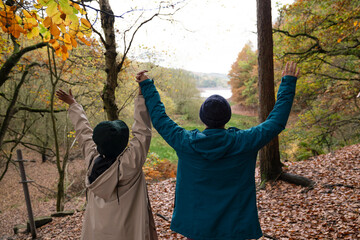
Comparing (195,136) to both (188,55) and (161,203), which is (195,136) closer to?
(161,203)

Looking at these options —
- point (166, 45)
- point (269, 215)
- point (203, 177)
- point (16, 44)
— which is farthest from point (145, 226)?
point (166, 45)

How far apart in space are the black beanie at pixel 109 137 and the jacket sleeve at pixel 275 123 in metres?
0.93

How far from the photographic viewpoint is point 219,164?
1.75 meters

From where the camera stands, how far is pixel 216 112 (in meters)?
A: 1.79

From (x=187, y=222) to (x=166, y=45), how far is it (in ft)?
29.2

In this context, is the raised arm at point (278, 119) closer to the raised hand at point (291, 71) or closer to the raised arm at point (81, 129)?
the raised hand at point (291, 71)

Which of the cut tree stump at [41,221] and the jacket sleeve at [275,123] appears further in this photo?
the cut tree stump at [41,221]

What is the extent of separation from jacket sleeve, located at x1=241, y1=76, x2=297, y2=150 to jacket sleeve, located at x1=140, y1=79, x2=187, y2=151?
18.7 inches

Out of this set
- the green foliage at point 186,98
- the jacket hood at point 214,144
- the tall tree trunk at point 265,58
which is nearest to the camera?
the jacket hood at point 214,144

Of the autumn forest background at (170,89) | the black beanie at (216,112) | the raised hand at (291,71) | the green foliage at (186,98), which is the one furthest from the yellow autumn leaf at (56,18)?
the green foliage at (186,98)

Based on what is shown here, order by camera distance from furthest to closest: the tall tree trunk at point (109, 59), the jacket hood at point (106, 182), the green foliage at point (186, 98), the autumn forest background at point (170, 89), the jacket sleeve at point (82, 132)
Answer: the green foliage at point (186, 98) < the tall tree trunk at point (109, 59) < the autumn forest background at point (170, 89) < the jacket sleeve at point (82, 132) < the jacket hood at point (106, 182)

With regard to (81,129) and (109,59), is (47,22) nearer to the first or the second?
(81,129)

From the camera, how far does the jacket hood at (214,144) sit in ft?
5.58

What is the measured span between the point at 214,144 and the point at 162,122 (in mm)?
436
